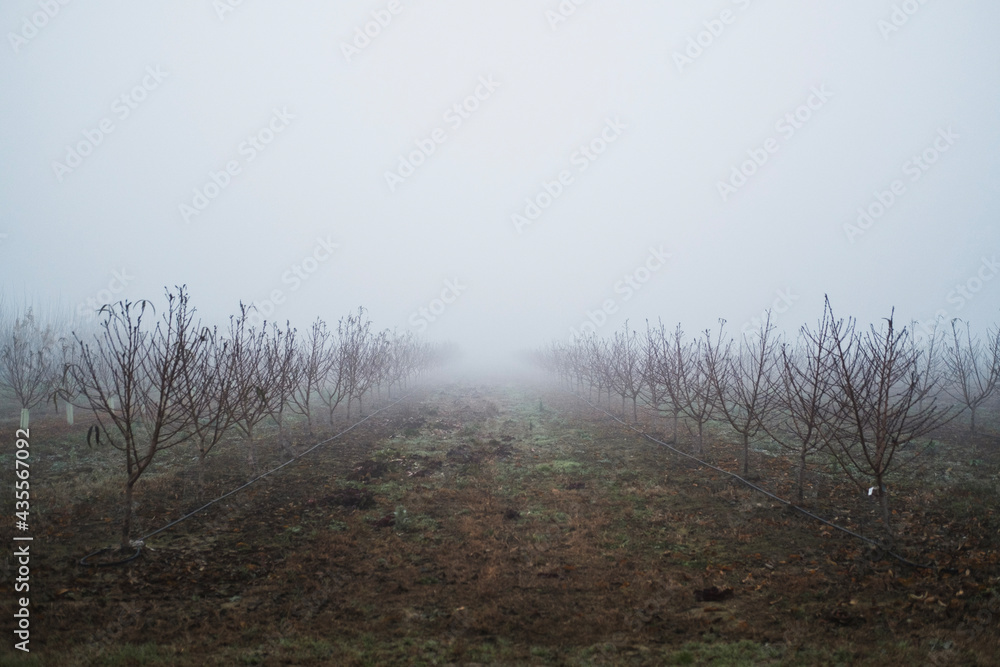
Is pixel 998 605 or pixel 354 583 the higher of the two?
pixel 998 605

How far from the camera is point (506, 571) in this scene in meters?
7.38

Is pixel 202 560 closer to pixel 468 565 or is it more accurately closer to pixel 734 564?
pixel 468 565

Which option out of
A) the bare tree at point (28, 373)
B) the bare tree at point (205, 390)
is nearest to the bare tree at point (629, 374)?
the bare tree at point (205, 390)

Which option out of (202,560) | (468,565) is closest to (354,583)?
(468,565)

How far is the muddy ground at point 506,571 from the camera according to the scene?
5172 millimetres

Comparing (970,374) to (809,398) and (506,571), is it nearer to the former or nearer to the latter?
(809,398)

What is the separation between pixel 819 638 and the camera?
17.2 ft

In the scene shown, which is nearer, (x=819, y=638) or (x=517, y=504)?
(x=819, y=638)

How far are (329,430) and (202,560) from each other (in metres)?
11.6

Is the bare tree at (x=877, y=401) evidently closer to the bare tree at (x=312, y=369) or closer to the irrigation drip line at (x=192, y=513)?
the irrigation drip line at (x=192, y=513)

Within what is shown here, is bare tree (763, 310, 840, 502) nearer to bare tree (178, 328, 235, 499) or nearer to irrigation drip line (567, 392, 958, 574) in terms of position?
irrigation drip line (567, 392, 958, 574)

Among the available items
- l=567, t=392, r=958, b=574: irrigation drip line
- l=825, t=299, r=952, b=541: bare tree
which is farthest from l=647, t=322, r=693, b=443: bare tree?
l=825, t=299, r=952, b=541: bare tree

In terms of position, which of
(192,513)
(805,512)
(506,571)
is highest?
(805,512)

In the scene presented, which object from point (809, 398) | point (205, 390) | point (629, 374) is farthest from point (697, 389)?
point (205, 390)
